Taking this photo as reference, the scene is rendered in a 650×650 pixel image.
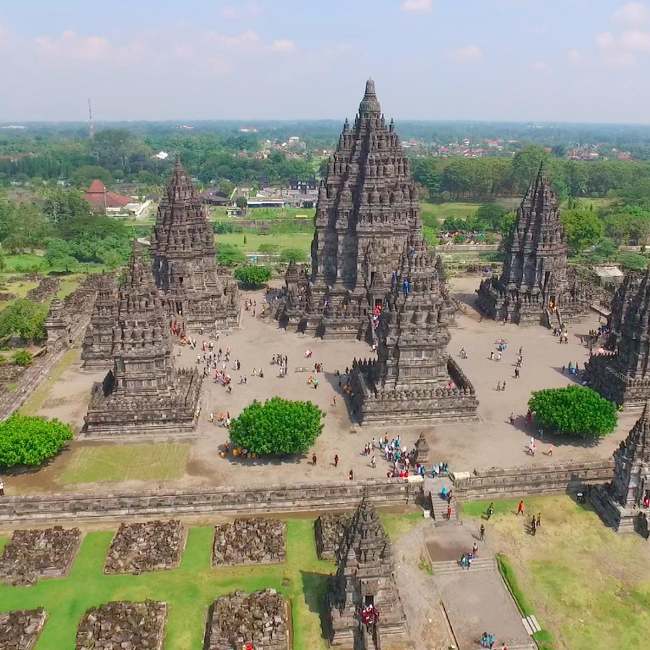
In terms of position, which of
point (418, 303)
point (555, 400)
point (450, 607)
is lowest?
point (450, 607)

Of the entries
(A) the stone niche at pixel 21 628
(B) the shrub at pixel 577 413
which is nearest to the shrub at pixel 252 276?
(B) the shrub at pixel 577 413

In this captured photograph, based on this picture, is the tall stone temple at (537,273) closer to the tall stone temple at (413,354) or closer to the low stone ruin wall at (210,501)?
the tall stone temple at (413,354)

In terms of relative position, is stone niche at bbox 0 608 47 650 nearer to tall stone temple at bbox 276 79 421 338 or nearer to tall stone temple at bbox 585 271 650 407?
tall stone temple at bbox 276 79 421 338

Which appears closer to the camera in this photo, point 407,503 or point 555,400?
point 407,503

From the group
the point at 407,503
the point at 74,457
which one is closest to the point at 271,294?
the point at 74,457

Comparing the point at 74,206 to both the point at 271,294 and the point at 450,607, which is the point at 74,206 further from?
the point at 450,607

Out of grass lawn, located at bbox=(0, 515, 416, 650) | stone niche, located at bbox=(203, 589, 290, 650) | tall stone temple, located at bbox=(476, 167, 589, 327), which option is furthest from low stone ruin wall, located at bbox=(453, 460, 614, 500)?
tall stone temple, located at bbox=(476, 167, 589, 327)
